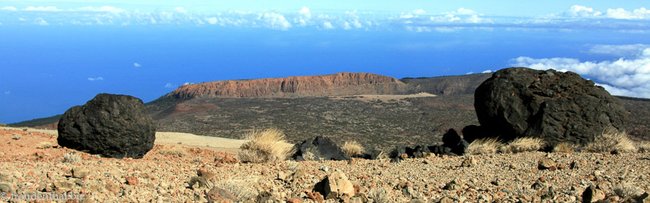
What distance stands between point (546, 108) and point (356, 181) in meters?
8.58

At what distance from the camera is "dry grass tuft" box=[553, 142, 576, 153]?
48.5 feet

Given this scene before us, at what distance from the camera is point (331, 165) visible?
474 inches

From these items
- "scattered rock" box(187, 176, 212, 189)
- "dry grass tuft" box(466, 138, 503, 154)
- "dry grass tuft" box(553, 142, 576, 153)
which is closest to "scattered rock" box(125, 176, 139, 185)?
"scattered rock" box(187, 176, 212, 189)

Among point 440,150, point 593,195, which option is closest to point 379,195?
point 593,195

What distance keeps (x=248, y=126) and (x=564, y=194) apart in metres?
29.5

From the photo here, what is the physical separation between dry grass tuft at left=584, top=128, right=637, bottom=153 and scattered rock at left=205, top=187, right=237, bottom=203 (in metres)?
9.84

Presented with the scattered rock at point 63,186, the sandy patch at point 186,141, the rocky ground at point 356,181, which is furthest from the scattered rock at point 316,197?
the sandy patch at point 186,141

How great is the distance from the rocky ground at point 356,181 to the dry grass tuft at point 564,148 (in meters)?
1.98

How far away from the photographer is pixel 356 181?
9578mm

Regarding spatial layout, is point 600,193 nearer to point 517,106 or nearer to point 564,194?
point 564,194

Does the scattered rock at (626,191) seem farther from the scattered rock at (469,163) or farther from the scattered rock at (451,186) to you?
the scattered rock at (469,163)

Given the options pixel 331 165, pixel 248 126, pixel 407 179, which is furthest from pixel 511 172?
pixel 248 126

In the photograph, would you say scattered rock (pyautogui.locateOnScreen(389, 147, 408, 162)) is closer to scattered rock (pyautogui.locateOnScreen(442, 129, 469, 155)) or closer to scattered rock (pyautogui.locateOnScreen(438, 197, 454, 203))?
scattered rock (pyautogui.locateOnScreen(442, 129, 469, 155))

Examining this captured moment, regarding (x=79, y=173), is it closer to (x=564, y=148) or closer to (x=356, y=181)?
(x=356, y=181)
